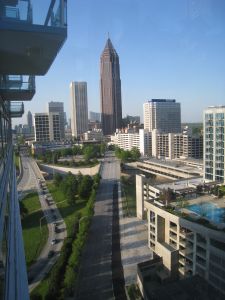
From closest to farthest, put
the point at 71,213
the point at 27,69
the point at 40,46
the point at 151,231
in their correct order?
the point at 40,46
the point at 27,69
the point at 151,231
the point at 71,213

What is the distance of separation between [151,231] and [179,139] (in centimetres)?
891

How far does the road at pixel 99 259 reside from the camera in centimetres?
352

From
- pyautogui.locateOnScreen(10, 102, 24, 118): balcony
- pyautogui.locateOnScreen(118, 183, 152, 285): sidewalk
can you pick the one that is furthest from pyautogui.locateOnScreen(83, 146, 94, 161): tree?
pyautogui.locateOnScreen(10, 102, 24, 118): balcony

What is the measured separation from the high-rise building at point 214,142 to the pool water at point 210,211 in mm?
2302

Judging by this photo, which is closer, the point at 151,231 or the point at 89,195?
the point at 151,231

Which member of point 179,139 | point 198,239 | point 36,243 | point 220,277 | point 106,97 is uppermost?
point 106,97

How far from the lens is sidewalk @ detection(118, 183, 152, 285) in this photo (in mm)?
3982

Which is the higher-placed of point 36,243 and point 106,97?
point 106,97

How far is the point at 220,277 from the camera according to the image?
113 inches

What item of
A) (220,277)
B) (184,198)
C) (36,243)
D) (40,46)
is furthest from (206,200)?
(40,46)

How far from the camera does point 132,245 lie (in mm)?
4777

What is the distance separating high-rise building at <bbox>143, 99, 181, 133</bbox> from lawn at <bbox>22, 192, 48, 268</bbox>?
40.5ft

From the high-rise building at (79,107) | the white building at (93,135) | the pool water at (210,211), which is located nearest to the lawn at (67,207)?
the pool water at (210,211)

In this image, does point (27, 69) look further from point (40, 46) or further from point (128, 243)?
point (128, 243)
